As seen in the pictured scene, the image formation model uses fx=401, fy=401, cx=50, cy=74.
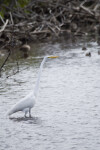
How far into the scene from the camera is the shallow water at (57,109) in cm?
938

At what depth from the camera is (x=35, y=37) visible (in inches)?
1309

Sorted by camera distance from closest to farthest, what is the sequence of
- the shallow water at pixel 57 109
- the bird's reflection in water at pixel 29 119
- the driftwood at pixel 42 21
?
the shallow water at pixel 57 109 → the bird's reflection in water at pixel 29 119 → the driftwood at pixel 42 21

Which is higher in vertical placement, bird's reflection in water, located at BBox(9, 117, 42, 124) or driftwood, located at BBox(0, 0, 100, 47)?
bird's reflection in water, located at BBox(9, 117, 42, 124)

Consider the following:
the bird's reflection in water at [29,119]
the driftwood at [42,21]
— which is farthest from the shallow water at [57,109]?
the driftwood at [42,21]

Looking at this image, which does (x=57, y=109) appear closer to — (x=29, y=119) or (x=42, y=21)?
(x=29, y=119)

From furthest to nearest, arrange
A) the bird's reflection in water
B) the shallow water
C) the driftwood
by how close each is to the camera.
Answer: the driftwood → the bird's reflection in water → the shallow water

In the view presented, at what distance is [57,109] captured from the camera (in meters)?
12.3

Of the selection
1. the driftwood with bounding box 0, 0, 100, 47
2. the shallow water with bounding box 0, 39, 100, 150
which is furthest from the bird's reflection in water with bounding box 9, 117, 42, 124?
the driftwood with bounding box 0, 0, 100, 47

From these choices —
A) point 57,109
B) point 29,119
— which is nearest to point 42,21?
point 57,109

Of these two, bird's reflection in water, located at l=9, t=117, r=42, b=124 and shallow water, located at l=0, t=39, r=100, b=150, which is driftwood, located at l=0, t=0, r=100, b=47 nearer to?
shallow water, located at l=0, t=39, r=100, b=150

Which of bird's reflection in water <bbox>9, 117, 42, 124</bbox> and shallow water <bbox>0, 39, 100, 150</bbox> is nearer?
shallow water <bbox>0, 39, 100, 150</bbox>

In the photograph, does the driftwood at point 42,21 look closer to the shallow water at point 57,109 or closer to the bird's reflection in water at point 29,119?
the shallow water at point 57,109

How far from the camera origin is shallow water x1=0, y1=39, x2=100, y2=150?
9375 mm

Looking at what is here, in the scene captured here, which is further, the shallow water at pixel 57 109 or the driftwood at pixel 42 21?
the driftwood at pixel 42 21
